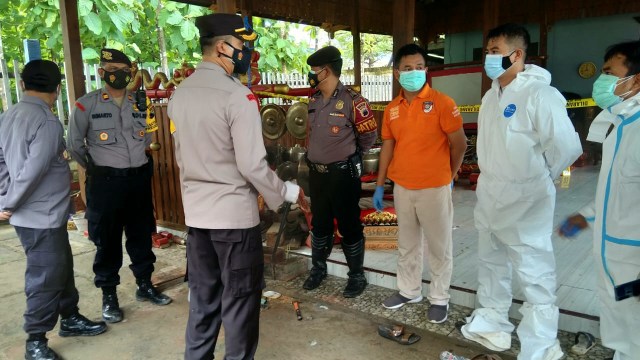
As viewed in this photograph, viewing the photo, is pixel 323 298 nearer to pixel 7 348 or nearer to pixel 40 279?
pixel 40 279

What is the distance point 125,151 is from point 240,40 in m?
1.68

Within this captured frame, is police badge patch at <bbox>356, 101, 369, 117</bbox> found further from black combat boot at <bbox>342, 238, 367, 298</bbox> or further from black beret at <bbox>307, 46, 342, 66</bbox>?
black combat boot at <bbox>342, 238, 367, 298</bbox>

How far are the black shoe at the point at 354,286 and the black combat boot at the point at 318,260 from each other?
30 cm

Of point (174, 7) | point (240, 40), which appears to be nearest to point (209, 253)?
point (240, 40)

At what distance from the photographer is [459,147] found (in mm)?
3174

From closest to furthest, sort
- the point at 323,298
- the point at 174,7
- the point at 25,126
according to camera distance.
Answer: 1. the point at 25,126
2. the point at 323,298
3. the point at 174,7

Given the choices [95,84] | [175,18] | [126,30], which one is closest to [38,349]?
Answer: [95,84]

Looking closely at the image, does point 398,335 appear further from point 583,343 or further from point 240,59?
point 240,59

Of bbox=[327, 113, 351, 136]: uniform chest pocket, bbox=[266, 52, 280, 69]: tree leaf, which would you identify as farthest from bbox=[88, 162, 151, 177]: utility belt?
bbox=[266, 52, 280, 69]: tree leaf

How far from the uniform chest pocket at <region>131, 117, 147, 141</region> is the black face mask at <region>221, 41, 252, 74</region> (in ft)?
5.09

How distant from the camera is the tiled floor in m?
3.00

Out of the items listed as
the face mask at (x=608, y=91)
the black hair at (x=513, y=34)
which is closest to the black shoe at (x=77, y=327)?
the black hair at (x=513, y=34)

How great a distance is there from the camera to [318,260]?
157 inches

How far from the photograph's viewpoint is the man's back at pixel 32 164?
107 inches
